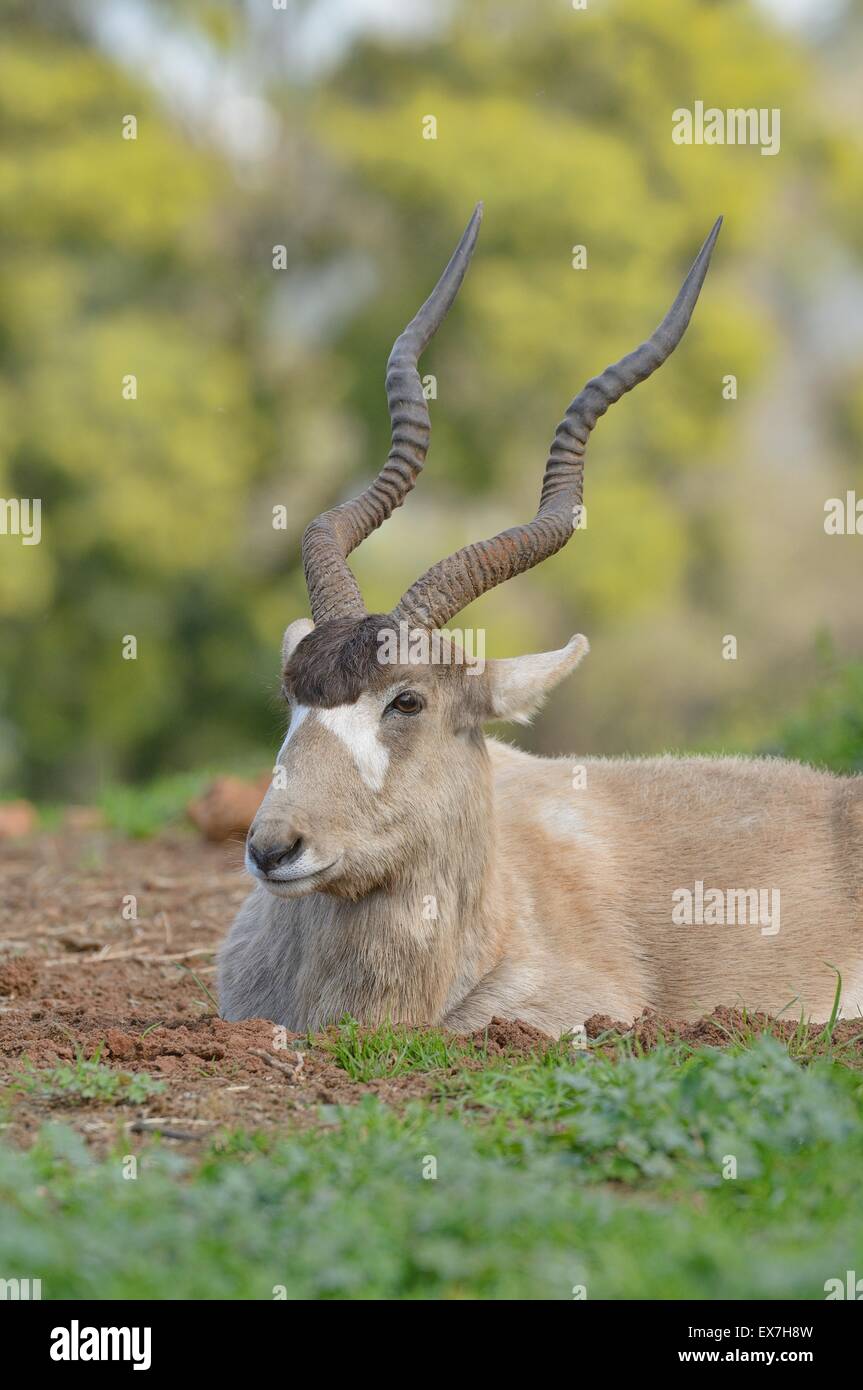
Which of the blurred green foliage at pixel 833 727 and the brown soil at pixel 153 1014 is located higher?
the blurred green foliage at pixel 833 727

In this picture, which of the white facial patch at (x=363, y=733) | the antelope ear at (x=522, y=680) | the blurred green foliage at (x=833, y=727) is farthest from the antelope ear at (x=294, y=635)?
the blurred green foliage at (x=833, y=727)

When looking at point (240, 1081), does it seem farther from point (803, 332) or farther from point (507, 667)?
point (803, 332)

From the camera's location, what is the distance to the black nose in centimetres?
529

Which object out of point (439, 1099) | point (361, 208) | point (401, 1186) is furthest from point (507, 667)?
A: point (361, 208)

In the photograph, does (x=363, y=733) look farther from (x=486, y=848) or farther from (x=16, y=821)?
(x=16, y=821)

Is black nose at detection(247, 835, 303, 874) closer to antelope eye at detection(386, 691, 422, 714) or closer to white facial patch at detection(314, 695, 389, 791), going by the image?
white facial patch at detection(314, 695, 389, 791)

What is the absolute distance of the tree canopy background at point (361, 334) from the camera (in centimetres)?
2233

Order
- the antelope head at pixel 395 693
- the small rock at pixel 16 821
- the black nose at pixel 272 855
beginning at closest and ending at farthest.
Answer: the black nose at pixel 272 855, the antelope head at pixel 395 693, the small rock at pixel 16 821

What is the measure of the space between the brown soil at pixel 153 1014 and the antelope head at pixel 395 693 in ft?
2.08

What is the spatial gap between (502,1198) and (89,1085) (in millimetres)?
1548

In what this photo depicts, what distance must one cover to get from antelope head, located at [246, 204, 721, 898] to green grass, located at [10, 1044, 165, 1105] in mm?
808

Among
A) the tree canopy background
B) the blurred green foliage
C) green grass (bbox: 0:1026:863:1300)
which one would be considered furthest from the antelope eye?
the tree canopy background

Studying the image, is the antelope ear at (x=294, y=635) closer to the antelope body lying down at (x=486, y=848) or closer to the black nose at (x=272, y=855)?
the antelope body lying down at (x=486, y=848)

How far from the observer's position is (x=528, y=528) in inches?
240
